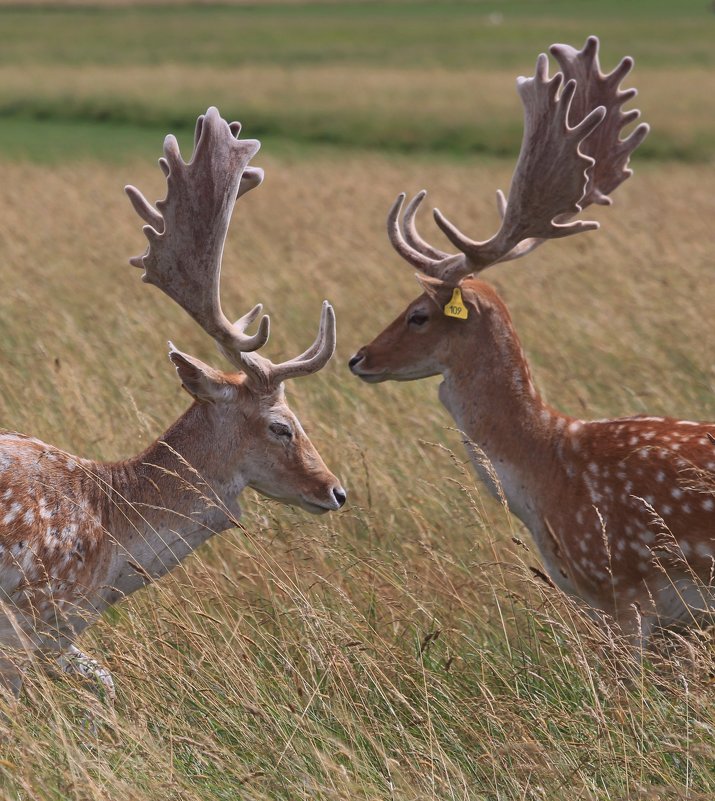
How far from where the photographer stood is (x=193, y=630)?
4.10m

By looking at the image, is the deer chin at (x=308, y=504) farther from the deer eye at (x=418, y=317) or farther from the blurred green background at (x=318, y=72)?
the blurred green background at (x=318, y=72)

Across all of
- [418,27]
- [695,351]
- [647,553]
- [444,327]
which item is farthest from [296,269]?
[418,27]

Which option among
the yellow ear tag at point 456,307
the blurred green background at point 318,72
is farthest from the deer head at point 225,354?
the blurred green background at point 318,72

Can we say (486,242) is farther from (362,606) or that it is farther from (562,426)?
(362,606)

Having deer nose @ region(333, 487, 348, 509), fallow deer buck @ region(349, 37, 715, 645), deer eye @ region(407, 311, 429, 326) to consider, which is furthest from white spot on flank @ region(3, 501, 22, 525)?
deer eye @ region(407, 311, 429, 326)

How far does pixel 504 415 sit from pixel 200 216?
132cm

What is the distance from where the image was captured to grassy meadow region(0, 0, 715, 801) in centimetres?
364

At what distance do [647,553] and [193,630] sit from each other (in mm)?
1491

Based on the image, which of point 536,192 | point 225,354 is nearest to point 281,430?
point 225,354

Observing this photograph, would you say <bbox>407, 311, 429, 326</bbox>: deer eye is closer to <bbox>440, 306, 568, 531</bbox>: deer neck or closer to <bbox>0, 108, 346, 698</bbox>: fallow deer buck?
<bbox>440, 306, 568, 531</bbox>: deer neck

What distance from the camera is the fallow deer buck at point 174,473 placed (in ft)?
13.8

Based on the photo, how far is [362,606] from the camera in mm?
4910

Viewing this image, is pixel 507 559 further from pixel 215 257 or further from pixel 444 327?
pixel 215 257

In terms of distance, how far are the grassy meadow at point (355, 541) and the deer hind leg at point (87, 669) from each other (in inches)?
2.3
